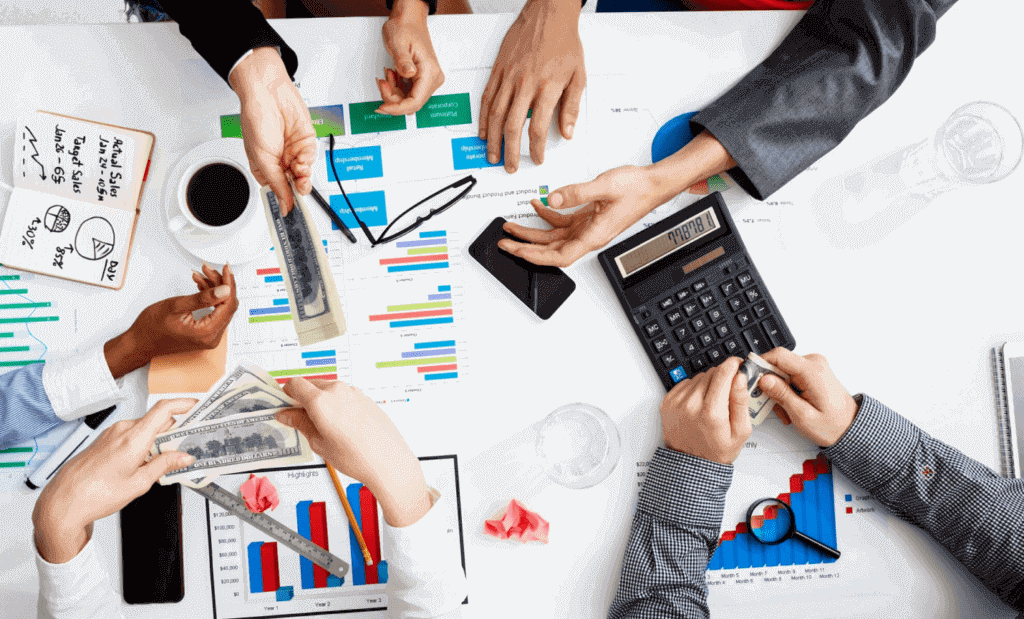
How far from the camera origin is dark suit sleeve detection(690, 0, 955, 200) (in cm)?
91

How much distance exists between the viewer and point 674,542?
898mm

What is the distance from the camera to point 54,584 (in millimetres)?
822

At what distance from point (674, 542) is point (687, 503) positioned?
6cm

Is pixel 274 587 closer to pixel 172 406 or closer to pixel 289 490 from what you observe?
pixel 289 490

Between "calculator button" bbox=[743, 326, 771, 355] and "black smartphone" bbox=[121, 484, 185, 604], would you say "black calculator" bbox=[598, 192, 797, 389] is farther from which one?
"black smartphone" bbox=[121, 484, 185, 604]

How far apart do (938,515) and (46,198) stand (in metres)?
1.43

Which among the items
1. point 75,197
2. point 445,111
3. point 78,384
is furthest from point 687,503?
point 75,197

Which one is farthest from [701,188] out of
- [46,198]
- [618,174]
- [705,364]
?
[46,198]

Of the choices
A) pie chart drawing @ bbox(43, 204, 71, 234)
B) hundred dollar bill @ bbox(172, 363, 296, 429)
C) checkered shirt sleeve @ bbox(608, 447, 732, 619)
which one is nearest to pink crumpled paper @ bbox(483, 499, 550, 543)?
checkered shirt sleeve @ bbox(608, 447, 732, 619)

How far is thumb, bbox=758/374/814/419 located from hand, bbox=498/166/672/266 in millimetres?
309

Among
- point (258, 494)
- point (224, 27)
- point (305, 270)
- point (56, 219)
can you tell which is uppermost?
point (224, 27)

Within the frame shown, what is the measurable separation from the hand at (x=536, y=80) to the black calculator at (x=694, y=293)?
0.71 ft

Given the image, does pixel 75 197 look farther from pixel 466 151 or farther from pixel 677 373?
pixel 677 373

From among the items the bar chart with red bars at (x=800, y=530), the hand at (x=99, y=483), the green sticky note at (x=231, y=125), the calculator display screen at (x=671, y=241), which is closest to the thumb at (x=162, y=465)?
the hand at (x=99, y=483)
